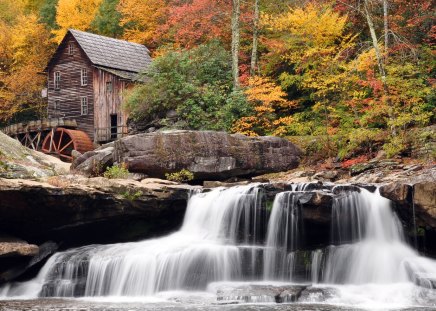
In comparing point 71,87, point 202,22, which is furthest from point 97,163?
point 71,87

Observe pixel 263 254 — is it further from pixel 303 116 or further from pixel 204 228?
pixel 303 116

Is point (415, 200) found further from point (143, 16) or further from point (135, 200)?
point (143, 16)

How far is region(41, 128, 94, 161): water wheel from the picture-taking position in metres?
31.7

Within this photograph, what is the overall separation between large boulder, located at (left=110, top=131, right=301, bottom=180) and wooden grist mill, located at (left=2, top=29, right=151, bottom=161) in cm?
1223

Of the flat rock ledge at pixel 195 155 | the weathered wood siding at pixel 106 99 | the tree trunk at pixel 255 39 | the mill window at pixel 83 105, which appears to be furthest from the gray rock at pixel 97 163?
the mill window at pixel 83 105

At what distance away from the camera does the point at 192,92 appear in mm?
26766

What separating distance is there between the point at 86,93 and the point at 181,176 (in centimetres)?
1636

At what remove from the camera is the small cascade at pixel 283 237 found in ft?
47.2

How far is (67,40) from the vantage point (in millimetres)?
34656

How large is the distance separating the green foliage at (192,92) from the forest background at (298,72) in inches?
1.9

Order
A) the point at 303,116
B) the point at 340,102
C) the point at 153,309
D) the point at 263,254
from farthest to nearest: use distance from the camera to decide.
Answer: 1. the point at 303,116
2. the point at 340,102
3. the point at 263,254
4. the point at 153,309

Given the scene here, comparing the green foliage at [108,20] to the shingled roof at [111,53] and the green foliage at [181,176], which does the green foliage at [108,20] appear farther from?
the green foliage at [181,176]

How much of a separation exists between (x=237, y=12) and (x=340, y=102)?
755cm

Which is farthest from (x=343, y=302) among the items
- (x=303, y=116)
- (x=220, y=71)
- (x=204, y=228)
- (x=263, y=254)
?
(x=220, y=71)
